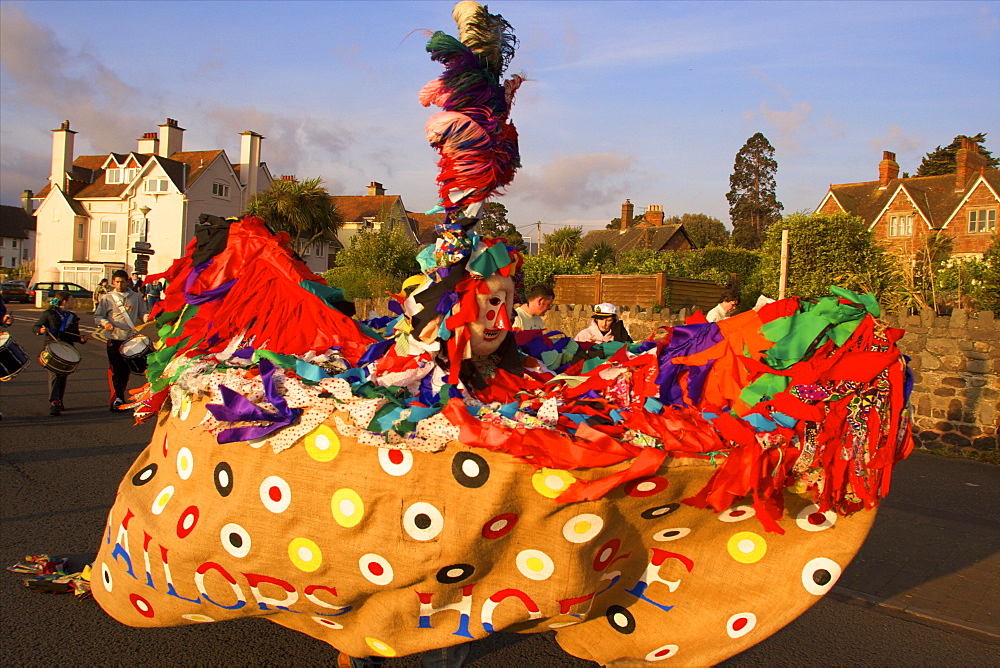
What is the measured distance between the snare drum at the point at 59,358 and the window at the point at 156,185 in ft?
124

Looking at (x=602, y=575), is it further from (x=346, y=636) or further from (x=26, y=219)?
A: (x=26, y=219)

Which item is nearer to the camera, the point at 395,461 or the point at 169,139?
the point at 395,461

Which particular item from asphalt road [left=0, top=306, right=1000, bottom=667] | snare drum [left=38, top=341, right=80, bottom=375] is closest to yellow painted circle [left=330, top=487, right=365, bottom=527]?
asphalt road [left=0, top=306, right=1000, bottom=667]

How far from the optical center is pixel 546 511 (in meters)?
2.28

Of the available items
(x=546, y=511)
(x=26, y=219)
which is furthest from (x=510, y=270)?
(x=26, y=219)

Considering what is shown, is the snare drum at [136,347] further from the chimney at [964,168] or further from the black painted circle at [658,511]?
the chimney at [964,168]

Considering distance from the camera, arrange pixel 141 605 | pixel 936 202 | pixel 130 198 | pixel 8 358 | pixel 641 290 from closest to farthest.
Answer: pixel 141 605
pixel 8 358
pixel 641 290
pixel 936 202
pixel 130 198

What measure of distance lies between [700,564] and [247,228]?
97.8 inches

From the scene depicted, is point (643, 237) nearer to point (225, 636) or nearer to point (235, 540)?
point (225, 636)

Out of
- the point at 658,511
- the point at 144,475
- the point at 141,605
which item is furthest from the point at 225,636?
the point at 658,511

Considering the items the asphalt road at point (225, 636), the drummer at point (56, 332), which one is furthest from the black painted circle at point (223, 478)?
the drummer at point (56, 332)

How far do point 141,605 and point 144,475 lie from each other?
1.64 ft

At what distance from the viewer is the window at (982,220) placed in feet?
119

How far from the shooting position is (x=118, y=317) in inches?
369
